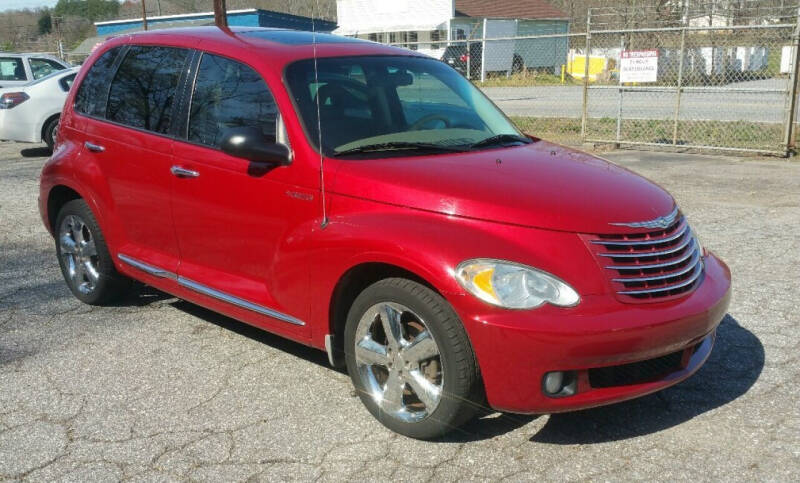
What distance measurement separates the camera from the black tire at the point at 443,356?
3211mm

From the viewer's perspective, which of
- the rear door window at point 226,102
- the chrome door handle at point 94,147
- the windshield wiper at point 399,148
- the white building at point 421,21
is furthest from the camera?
the white building at point 421,21

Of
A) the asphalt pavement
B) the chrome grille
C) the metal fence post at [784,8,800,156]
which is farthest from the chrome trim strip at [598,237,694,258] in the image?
the asphalt pavement

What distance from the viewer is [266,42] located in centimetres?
450

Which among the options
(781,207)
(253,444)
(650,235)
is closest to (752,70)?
(781,207)

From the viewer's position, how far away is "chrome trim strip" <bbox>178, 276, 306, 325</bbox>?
399cm

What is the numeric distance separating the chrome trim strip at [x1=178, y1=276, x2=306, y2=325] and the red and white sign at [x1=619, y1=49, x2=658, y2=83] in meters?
9.66

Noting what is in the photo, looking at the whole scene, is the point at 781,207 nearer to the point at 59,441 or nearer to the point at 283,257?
the point at 283,257

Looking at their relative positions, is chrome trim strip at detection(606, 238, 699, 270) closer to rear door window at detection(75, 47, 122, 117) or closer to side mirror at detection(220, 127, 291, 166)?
side mirror at detection(220, 127, 291, 166)

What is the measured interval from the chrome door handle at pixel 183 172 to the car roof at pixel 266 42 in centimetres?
70

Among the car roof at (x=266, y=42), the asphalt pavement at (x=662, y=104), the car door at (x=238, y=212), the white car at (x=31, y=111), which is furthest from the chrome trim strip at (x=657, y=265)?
the white car at (x=31, y=111)

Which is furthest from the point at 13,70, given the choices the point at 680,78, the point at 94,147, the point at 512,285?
the point at 512,285

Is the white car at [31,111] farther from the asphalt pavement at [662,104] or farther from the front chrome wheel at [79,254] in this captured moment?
the asphalt pavement at [662,104]

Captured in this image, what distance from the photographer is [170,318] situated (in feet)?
17.2

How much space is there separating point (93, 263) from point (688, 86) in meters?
Result: 13.3
